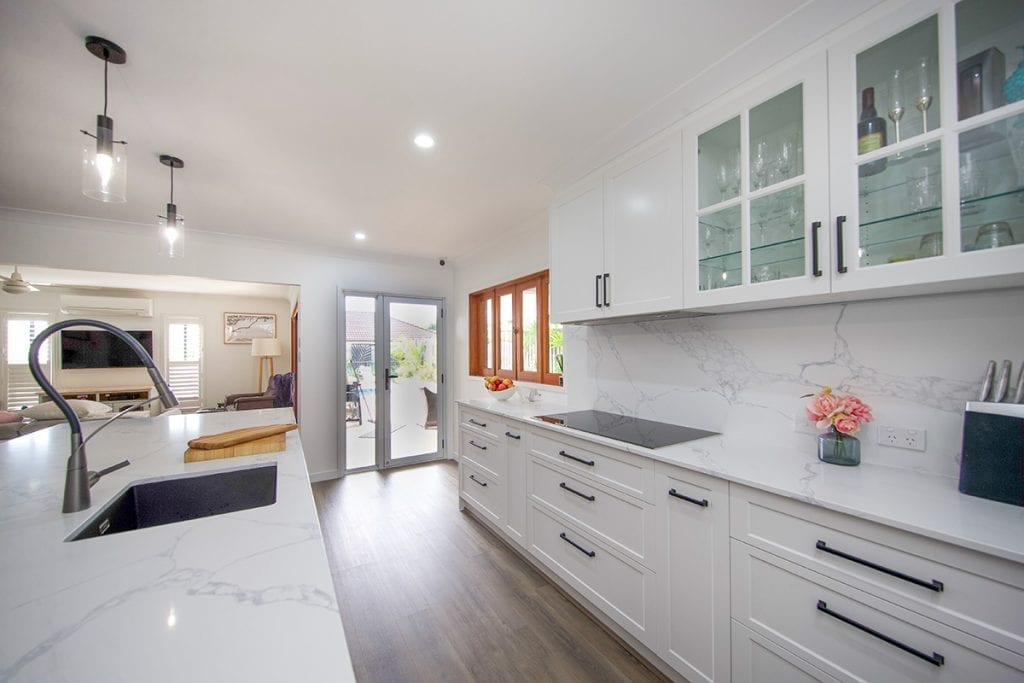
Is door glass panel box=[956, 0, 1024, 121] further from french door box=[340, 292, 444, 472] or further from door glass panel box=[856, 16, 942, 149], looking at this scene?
french door box=[340, 292, 444, 472]

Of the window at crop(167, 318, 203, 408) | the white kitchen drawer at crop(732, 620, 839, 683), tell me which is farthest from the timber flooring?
the window at crop(167, 318, 203, 408)

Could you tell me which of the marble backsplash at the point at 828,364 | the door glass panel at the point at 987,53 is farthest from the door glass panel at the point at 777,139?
the marble backsplash at the point at 828,364

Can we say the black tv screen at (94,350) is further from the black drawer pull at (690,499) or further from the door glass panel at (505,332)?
the black drawer pull at (690,499)

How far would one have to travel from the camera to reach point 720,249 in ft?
5.55

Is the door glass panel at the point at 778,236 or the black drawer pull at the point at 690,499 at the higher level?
the door glass panel at the point at 778,236

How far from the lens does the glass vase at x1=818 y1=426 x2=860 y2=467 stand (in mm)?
1408

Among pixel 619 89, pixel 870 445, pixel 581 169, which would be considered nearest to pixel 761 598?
pixel 870 445

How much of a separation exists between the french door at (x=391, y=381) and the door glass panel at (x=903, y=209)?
4008mm

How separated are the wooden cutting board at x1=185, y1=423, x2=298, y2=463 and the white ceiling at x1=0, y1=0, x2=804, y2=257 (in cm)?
148

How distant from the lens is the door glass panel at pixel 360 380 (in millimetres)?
4316

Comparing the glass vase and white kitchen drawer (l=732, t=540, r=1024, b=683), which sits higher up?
the glass vase

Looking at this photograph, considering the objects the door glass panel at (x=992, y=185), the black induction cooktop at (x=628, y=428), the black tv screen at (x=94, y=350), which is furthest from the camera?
the black tv screen at (x=94, y=350)

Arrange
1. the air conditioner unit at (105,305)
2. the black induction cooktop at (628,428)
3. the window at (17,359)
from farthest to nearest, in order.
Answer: the air conditioner unit at (105,305) < the window at (17,359) < the black induction cooktop at (628,428)

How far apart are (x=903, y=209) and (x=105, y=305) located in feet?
29.3
